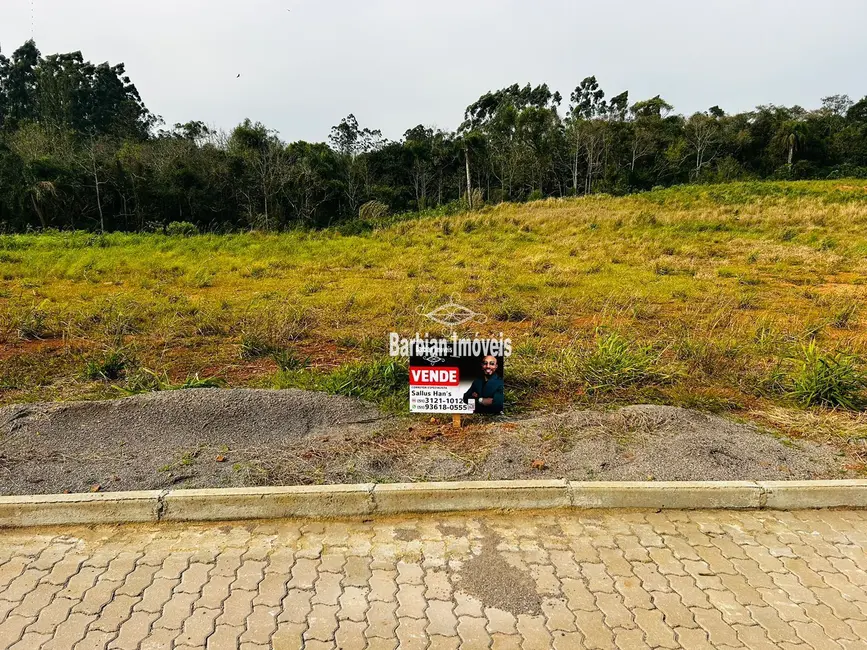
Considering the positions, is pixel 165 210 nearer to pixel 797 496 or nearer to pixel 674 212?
pixel 674 212

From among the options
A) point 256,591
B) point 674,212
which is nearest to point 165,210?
point 674,212

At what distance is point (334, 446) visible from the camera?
4.00 m

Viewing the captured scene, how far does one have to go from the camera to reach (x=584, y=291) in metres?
10.4

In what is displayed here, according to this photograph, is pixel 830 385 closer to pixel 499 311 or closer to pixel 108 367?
pixel 499 311

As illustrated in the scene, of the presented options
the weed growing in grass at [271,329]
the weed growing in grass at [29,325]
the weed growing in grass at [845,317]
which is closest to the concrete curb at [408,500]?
the weed growing in grass at [271,329]

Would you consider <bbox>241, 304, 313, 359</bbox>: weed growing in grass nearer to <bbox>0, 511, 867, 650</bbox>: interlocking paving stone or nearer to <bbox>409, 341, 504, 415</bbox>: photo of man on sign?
<bbox>409, 341, 504, 415</bbox>: photo of man on sign

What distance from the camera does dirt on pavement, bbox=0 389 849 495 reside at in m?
3.62

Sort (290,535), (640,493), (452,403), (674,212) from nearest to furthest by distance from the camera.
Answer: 1. (290,535)
2. (640,493)
3. (452,403)
4. (674,212)

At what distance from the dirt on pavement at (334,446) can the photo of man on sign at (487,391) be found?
131 mm

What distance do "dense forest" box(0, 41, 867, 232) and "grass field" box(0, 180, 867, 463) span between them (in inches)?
293

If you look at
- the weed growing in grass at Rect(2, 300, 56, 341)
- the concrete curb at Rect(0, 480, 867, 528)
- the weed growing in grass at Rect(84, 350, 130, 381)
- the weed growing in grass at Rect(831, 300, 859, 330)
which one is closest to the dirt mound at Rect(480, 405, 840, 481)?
the concrete curb at Rect(0, 480, 867, 528)

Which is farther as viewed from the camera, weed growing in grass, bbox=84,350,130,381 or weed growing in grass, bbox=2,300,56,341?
weed growing in grass, bbox=2,300,56,341

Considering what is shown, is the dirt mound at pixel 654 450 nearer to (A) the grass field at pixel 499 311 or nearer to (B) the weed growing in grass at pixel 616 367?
(A) the grass field at pixel 499 311

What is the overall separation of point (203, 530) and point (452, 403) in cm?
190
